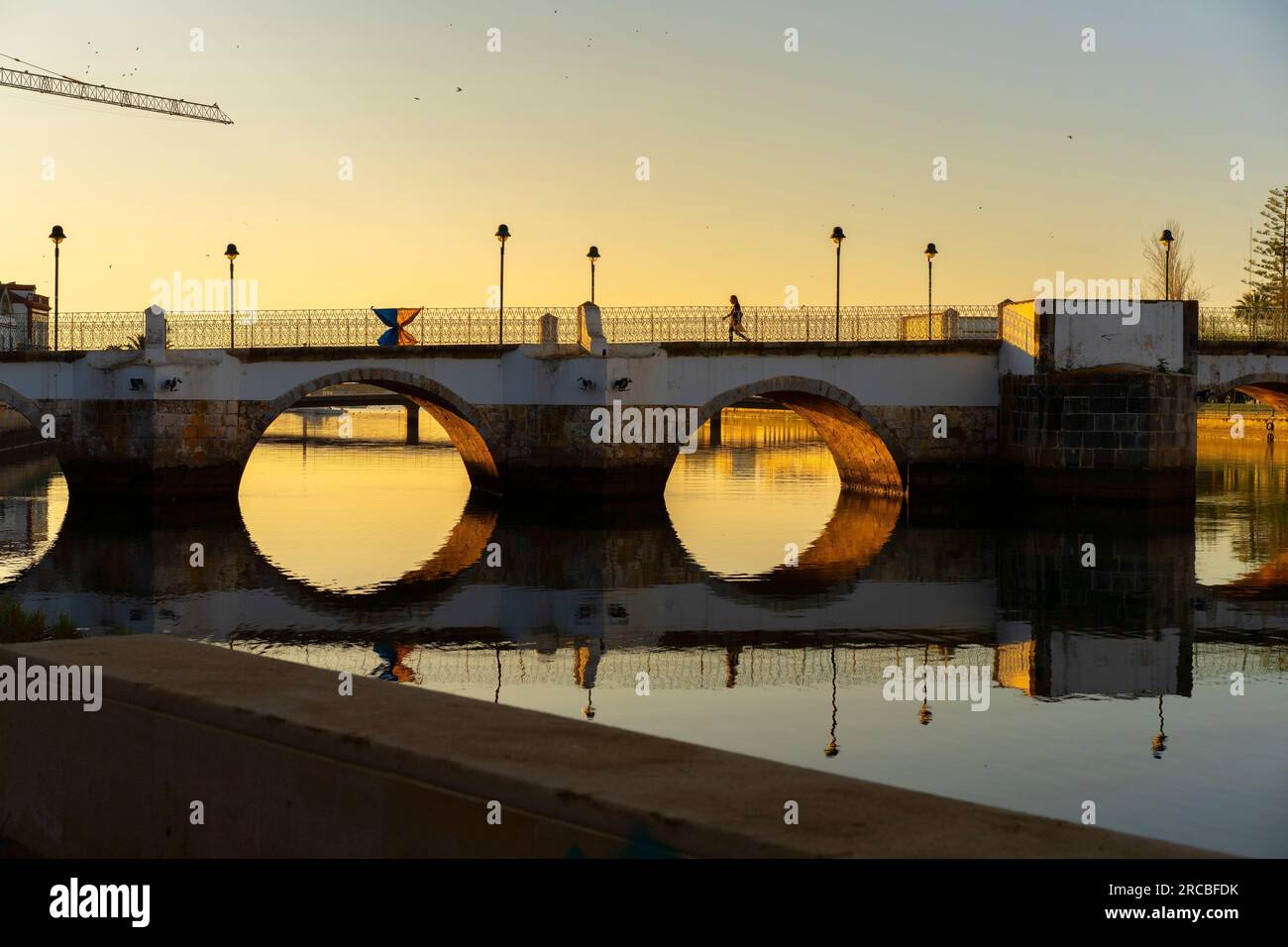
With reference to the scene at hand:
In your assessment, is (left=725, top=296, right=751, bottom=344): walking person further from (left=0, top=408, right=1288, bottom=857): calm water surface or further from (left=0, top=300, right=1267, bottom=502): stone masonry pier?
(left=0, top=408, right=1288, bottom=857): calm water surface

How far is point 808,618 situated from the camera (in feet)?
67.0

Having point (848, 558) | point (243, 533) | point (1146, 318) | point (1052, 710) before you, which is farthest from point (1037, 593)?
point (243, 533)

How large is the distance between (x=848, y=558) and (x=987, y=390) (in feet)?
39.8

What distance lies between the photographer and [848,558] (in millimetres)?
27234

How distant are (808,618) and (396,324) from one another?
1953 centimetres

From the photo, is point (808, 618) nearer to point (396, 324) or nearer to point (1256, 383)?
point (396, 324)

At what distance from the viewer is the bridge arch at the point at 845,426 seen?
121ft

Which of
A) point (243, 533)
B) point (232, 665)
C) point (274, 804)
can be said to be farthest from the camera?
point (243, 533)

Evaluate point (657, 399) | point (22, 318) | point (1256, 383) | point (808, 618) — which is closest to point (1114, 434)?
point (1256, 383)

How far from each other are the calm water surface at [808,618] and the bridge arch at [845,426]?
130 centimetres

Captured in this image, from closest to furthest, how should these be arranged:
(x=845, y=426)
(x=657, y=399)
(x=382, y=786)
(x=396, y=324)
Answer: (x=382, y=786) → (x=657, y=399) → (x=396, y=324) → (x=845, y=426)

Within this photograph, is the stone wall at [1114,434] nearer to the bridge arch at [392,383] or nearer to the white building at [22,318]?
the bridge arch at [392,383]

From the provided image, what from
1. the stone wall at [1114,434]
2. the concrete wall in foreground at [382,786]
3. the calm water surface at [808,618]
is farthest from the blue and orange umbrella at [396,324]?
the concrete wall in foreground at [382,786]
